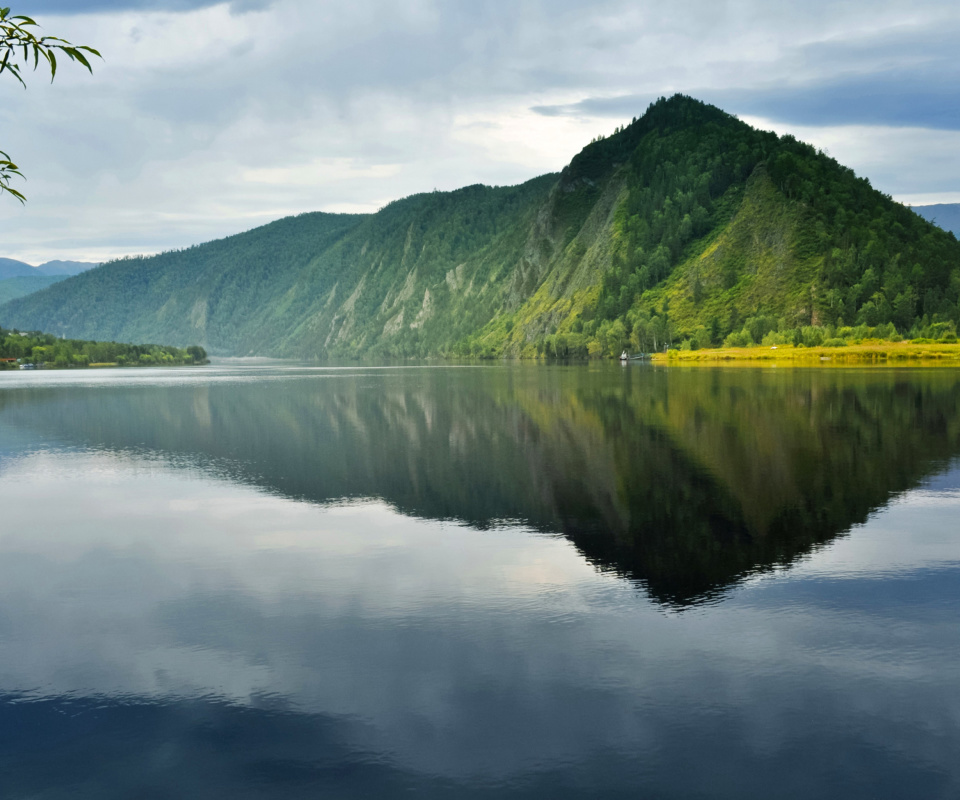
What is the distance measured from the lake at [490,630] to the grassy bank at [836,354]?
13672 centimetres

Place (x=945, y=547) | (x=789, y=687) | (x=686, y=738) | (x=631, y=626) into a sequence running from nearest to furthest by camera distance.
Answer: (x=686, y=738)
(x=789, y=687)
(x=631, y=626)
(x=945, y=547)

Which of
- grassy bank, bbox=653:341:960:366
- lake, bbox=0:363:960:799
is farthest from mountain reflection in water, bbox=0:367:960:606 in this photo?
grassy bank, bbox=653:341:960:366

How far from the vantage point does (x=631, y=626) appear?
1442 centimetres

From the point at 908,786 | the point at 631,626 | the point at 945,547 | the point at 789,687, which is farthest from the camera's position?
the point at 945,547

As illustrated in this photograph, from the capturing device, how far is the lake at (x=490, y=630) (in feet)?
33.7

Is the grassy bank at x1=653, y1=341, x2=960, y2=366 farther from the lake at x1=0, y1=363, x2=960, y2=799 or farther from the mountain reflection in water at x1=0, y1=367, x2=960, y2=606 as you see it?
the lake at x1=0, y1=363, x2=960, y2=799

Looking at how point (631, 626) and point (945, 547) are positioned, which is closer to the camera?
point (631, 626)

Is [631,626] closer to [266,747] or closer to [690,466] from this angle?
[266,747]

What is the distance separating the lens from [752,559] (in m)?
18.6

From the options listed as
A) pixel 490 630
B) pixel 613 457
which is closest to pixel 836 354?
pixel 613 457

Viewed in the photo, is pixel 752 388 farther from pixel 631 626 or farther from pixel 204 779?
pixel 204 779

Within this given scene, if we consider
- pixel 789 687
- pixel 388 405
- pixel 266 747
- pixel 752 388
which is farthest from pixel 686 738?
pixel 752 388

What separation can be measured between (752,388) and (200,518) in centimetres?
6347

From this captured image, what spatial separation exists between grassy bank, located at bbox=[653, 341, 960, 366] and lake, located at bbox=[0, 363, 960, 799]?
13672 cm
